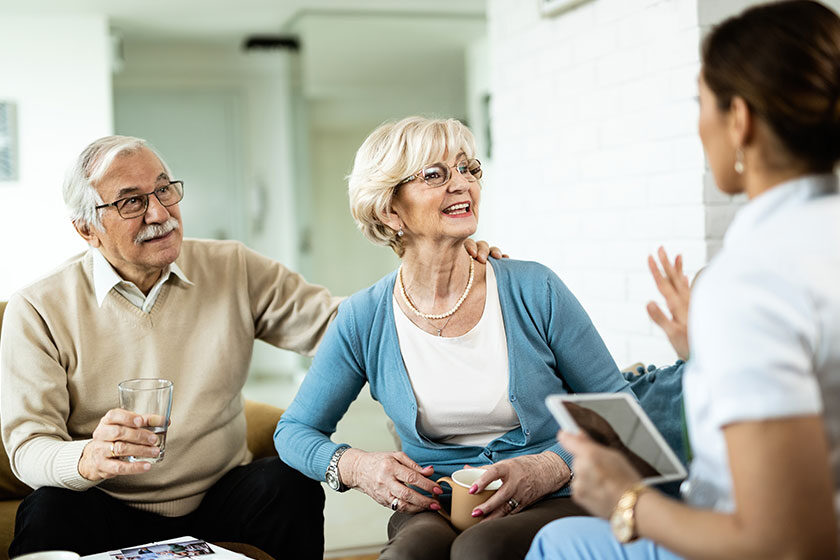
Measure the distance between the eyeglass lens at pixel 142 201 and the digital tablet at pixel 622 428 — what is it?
1.24 m

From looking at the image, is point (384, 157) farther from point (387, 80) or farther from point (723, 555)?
point (387, 80)

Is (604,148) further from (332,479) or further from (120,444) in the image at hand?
(120,444)

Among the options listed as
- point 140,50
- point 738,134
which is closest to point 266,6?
point 140,50

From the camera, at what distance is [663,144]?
2449 millimetres

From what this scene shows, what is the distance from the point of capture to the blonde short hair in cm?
175

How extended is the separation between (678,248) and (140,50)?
16.7 ft

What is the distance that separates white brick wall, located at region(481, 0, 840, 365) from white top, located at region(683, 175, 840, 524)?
1449mm

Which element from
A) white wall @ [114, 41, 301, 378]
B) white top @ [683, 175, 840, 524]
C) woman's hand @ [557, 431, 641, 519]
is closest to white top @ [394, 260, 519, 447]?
woman's hand @ [557, 431, 641, 519]

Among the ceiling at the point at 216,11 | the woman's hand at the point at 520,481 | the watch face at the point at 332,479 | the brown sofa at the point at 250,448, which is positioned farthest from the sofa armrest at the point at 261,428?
the ceiling at the point at 216,11

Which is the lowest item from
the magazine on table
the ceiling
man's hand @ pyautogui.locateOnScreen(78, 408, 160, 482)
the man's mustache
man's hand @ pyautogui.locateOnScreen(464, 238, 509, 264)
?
the magazine on table

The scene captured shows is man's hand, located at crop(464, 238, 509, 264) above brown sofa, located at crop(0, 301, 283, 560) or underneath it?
above

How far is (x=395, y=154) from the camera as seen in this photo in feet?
5.76

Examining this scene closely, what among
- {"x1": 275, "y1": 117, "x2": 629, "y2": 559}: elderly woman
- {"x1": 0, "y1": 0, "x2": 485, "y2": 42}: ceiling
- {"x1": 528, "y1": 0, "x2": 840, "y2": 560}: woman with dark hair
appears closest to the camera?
{"x1": 528, "y1": 0, "x2": 840, "y2": 560}: woman with dark hair

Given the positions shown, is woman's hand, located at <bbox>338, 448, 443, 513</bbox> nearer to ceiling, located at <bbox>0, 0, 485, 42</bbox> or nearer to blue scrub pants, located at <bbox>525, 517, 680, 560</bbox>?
blue scrub pants, located at <bbox>525, 517, 680, 560</bbox>
